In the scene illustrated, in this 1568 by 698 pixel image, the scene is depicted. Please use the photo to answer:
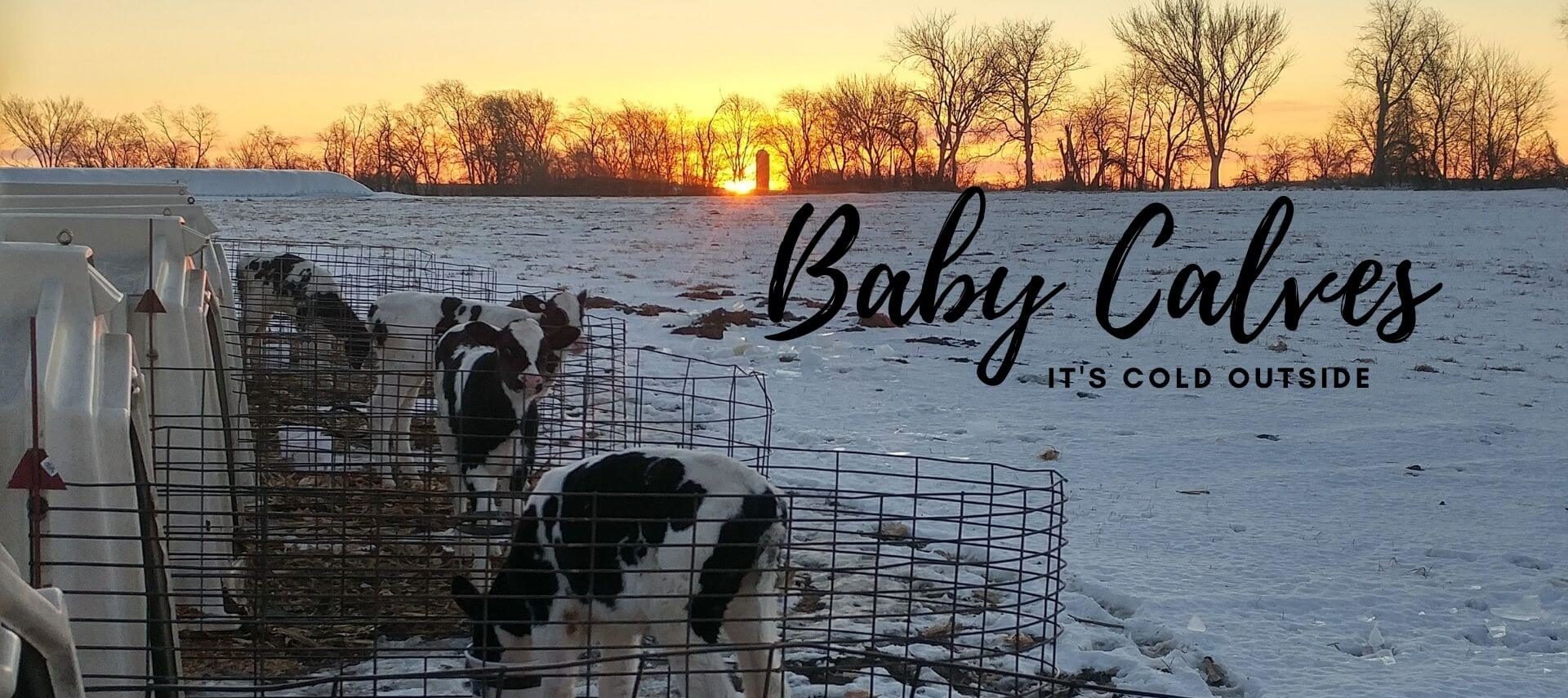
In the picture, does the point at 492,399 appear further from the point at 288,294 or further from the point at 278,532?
the point at 288,294

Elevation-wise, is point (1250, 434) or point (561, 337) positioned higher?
point (561, 337)

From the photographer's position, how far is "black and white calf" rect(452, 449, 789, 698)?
18.0ft

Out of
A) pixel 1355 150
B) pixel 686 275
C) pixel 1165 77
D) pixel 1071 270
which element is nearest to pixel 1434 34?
pixel 1355 150

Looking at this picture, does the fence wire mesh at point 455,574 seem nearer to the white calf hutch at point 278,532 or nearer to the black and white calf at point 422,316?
the white calf hutch at point 278,532

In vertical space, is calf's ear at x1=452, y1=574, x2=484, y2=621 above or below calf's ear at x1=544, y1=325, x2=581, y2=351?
below

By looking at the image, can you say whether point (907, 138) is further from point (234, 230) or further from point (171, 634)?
point (171, 634)

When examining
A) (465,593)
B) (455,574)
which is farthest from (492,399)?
(465,593)

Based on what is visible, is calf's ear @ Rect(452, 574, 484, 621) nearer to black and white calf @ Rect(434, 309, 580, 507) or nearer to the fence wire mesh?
the fence wire mesh

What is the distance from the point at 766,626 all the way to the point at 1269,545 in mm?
5556

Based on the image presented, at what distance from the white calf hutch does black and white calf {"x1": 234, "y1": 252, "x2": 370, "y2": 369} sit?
2422 millimetres

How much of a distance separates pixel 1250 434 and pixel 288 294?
450 inches

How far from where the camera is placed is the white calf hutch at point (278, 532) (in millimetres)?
4645

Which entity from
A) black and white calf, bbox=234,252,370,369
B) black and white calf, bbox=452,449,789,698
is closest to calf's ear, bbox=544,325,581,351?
black and white calf, bbox=452,449,789,698

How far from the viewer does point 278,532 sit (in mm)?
7535
